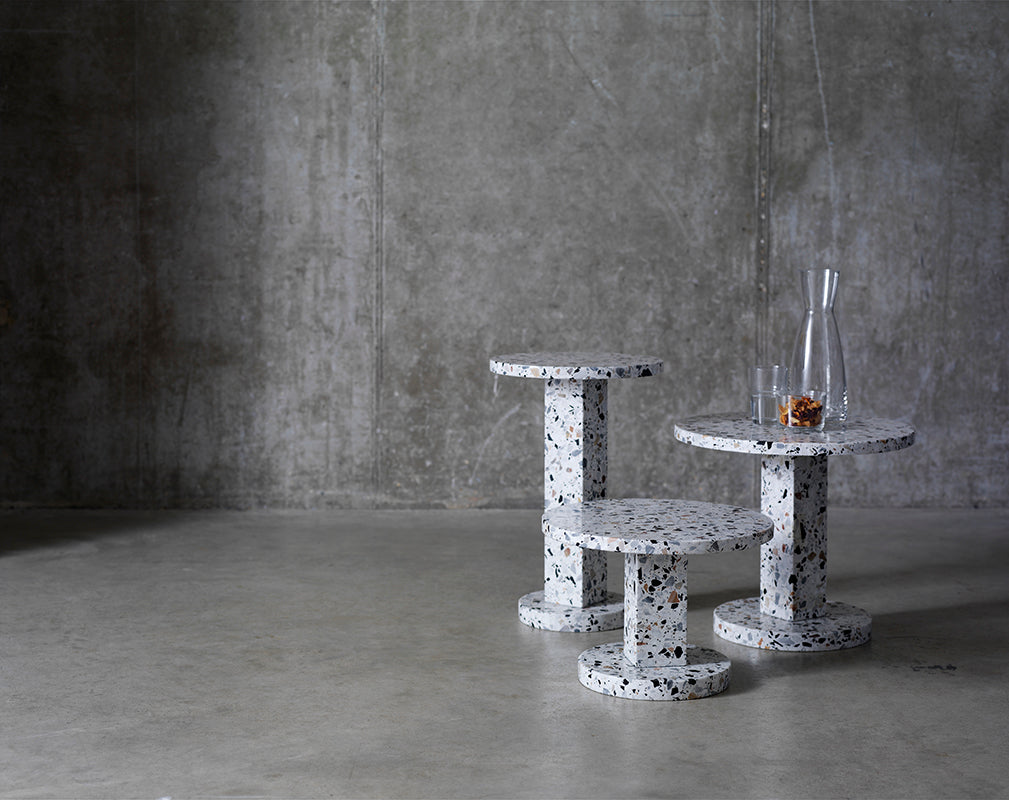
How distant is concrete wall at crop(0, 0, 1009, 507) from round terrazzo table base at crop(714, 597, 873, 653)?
183 centimetres

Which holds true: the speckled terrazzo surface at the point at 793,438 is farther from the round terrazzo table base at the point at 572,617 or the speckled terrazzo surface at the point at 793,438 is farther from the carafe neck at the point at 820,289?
the round terrazzo table base at the point at 572,617

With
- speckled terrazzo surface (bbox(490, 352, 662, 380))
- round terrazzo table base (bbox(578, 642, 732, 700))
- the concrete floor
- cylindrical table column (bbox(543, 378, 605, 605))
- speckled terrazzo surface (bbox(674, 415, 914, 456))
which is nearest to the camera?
the concrete floor

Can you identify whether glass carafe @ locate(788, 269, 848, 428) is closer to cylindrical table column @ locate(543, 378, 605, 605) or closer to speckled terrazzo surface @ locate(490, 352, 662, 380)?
speckled terrazzo surface @ locate(490, 352, 662, 380)

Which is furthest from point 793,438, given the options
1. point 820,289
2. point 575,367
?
point 575,367

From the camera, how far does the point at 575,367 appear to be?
12.3 feet

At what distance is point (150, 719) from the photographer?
3.00 metres

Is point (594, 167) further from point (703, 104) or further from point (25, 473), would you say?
point (25, 473)

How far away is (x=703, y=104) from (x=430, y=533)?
212 cm

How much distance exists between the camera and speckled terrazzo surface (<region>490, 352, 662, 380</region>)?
3.75 meters

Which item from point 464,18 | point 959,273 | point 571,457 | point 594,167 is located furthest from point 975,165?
point 571,457

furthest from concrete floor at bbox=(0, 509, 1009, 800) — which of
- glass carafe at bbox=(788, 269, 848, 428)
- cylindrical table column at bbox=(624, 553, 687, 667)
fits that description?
glass carafe at bbox=(788, 269, 848, 428)

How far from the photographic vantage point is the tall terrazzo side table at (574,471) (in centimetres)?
380

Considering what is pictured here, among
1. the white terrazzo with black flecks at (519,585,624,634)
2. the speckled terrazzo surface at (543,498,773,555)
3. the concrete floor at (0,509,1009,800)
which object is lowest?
the concrete floor at (0,509,1009,800)

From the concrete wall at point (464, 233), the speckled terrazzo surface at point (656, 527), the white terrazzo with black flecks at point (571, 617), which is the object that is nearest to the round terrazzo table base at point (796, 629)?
the white terrazzo with black flecks at point (571, 617)
